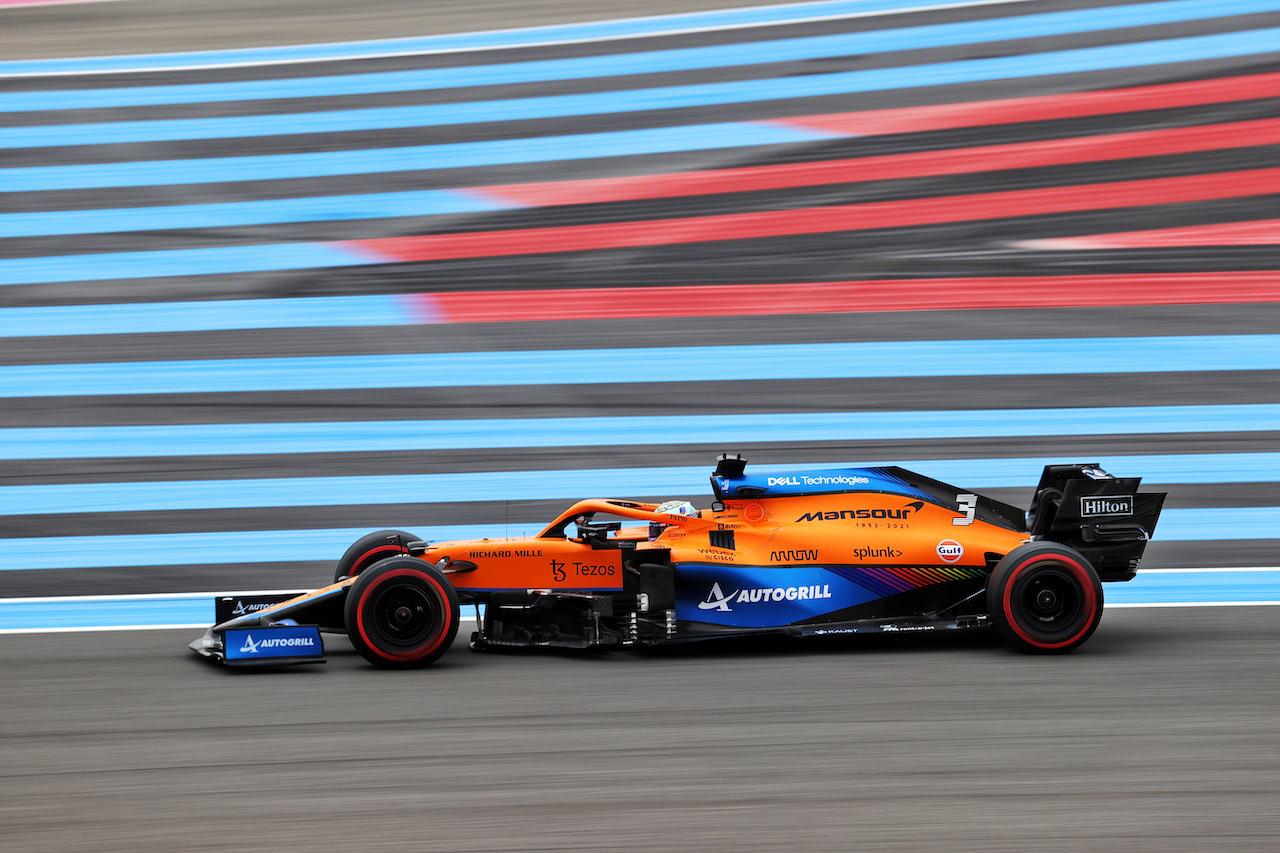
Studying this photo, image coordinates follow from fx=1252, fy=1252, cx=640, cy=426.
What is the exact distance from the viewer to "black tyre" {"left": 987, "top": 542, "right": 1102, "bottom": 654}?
6.29 m

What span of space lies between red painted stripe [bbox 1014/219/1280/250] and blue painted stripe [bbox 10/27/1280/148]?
3.22 meters

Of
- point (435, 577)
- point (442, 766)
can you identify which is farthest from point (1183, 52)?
point (442, 766)

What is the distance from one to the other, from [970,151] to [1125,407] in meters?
4.23

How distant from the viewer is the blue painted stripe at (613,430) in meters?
10.3

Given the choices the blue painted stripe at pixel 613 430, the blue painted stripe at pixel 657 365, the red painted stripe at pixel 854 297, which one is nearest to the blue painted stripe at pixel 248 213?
the red painted stripe at pixel 854 297

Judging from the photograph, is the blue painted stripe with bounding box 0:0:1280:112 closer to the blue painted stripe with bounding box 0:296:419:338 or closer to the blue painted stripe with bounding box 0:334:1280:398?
the blue painted stripe with bounding box 0:296:419:338

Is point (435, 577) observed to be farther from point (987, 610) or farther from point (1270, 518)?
point (1270, 518)

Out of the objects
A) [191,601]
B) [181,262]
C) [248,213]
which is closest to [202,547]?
[191,601]

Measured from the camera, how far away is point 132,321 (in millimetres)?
11945

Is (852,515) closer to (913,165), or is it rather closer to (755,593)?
(755,593)

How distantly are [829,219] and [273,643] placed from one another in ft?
27.1

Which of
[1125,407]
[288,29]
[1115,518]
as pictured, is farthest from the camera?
[288,29]

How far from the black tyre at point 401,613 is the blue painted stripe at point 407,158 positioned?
887 centimetres

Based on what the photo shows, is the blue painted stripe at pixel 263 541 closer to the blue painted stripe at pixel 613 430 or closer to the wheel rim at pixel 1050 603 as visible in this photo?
the blue painted stripe at pixel 613 430
